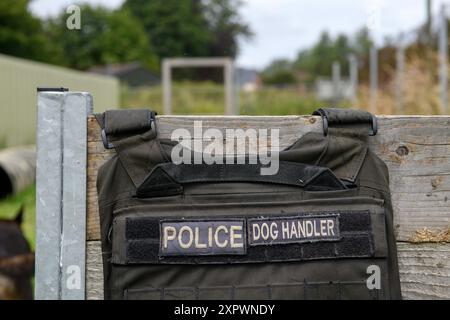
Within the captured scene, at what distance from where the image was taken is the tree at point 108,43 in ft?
95.1

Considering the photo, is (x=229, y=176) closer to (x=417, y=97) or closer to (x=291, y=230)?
(x=291, y=230)

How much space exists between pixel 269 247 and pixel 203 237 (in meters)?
0.15

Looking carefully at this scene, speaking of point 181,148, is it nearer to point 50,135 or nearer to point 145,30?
point 50,135

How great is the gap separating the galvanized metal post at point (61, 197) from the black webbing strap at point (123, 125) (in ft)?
0.19

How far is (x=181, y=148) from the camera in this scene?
1631 mm

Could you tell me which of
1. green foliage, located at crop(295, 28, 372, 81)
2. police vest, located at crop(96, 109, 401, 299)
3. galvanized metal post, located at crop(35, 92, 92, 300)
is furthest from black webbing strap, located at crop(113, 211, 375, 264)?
green foliage, located at crop(295, 28, 372, 81)

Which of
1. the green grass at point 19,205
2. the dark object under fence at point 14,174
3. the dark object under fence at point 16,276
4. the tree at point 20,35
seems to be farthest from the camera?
the tree at point 20,35

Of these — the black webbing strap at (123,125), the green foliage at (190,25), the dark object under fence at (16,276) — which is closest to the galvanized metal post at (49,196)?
the black webbing strap at (123,125)

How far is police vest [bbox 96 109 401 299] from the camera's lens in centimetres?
157

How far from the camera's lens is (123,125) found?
1611mm

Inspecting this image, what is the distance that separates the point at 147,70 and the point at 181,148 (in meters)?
38.8

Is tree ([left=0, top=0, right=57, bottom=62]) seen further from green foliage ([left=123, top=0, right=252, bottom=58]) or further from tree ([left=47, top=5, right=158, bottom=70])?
green foliage ([left=123, top=0, right=252, bottom=58])

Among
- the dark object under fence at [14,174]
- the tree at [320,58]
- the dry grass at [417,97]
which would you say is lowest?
the dark object under fence at [14,174]

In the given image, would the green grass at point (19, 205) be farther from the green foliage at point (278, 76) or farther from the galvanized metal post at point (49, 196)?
the green foliage at point (278, 76)
